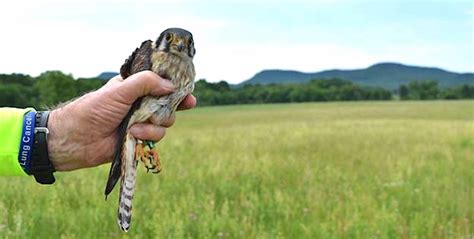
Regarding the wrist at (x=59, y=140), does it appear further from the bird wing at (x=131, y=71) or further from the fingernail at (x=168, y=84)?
the fingernail at (x=168, y=84)

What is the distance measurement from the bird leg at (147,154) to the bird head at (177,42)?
434 millimetres

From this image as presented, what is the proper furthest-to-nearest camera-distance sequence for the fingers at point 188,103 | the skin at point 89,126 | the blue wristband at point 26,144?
the blue wristband at point 26,144 < the skin at point 89,126 < the fingers at point 188,103

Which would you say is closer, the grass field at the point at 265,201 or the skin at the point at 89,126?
the skin at the point at 89,126

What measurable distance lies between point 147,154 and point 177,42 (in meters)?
0.56

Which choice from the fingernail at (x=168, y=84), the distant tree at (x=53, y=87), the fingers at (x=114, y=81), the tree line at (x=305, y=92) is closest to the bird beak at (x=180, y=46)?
the fingernail at (x=168, y=84)

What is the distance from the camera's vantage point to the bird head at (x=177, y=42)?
2533 mm

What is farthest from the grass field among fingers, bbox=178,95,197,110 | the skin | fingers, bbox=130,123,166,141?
fingers, bbox=130,123,166,141

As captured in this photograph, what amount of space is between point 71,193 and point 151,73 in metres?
4.53

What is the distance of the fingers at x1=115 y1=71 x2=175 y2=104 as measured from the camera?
102 inches

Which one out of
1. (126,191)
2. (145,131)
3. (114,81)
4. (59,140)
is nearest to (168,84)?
(145,131)

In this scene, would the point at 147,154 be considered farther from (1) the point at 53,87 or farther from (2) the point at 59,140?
(1) the point at 53,87

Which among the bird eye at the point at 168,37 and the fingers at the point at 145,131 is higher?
the bird eye at the point at 168,37

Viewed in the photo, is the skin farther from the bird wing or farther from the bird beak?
the bird beak

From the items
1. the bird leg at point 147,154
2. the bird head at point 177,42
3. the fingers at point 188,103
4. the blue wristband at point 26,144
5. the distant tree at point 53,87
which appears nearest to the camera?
the bird head at point 177,42
